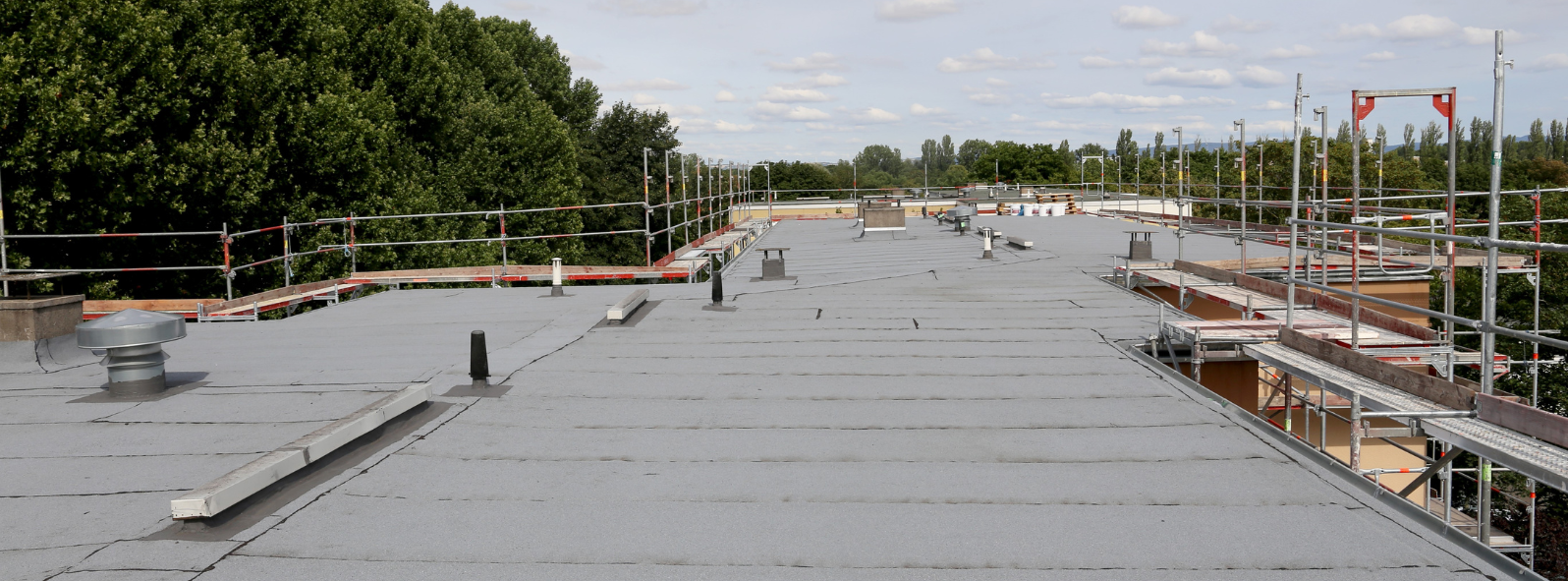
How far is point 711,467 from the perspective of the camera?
20.5ft

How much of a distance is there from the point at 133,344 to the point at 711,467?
4.95 m

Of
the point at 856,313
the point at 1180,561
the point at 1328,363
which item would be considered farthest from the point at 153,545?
the point at 856,313

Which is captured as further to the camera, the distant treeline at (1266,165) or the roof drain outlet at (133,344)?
the distant treeline at (1266,165)

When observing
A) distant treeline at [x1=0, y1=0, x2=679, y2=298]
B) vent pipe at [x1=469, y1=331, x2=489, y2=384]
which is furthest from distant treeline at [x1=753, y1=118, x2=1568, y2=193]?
vent pipe at [x1=469, y1=331, x2=489, y2=384]

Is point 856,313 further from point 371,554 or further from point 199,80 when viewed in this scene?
point 199,80

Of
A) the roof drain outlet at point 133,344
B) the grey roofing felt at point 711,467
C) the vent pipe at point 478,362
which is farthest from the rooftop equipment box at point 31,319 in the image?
the vent pipe at point 478,362

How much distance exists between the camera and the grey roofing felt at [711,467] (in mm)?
4742

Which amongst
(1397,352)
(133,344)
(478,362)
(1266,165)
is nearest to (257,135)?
(133,344)

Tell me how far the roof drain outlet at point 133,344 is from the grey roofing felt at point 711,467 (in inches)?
10.4

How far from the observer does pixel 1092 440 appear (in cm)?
675

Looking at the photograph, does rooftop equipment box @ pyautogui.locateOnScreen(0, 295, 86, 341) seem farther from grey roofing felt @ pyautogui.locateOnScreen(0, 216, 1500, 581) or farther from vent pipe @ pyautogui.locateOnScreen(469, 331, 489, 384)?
vent pipe @ pyautogui.locateOnScreen(469, 331, 489, 384)

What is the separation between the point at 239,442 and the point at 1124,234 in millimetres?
23670

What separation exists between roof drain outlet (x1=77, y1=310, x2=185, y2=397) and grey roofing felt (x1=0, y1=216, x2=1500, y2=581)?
27 centimetres

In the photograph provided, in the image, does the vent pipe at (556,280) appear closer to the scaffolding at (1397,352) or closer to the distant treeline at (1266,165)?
the scaffolding at (1397,352)
